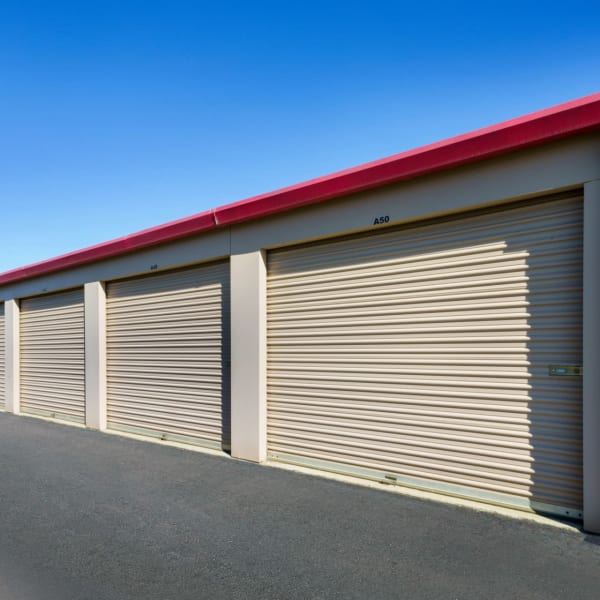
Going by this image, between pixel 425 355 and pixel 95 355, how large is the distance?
7.38 meters

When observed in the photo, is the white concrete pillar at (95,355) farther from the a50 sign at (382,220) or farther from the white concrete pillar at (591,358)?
the white concrete pillar at (591,358)

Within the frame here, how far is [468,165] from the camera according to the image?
489 cm

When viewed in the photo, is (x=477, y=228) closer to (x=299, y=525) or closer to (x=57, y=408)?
(x=299, y=525)

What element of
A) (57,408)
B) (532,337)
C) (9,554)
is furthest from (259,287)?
(57,408)

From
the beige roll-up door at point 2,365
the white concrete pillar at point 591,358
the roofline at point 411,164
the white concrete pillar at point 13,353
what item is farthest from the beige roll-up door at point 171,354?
the beige roll-up door at point 2,365

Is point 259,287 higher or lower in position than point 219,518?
higher

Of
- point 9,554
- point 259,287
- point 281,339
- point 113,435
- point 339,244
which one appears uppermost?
point 339,244

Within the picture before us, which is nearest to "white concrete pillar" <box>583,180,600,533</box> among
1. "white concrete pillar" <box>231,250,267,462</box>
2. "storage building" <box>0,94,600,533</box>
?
"storage building" <box>0,94,600,533</box>

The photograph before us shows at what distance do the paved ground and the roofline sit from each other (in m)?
3.56

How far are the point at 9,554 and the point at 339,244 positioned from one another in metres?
4.70

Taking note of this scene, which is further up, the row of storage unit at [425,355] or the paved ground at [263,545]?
the row of storage unit at [425,355]

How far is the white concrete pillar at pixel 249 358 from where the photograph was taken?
664 cm

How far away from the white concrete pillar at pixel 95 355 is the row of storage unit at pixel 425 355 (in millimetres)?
2544

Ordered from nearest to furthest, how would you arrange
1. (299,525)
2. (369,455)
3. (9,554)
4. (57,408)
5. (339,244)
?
(9,554) < (299,525) < (369,455) < (339,244) < (57,408)
